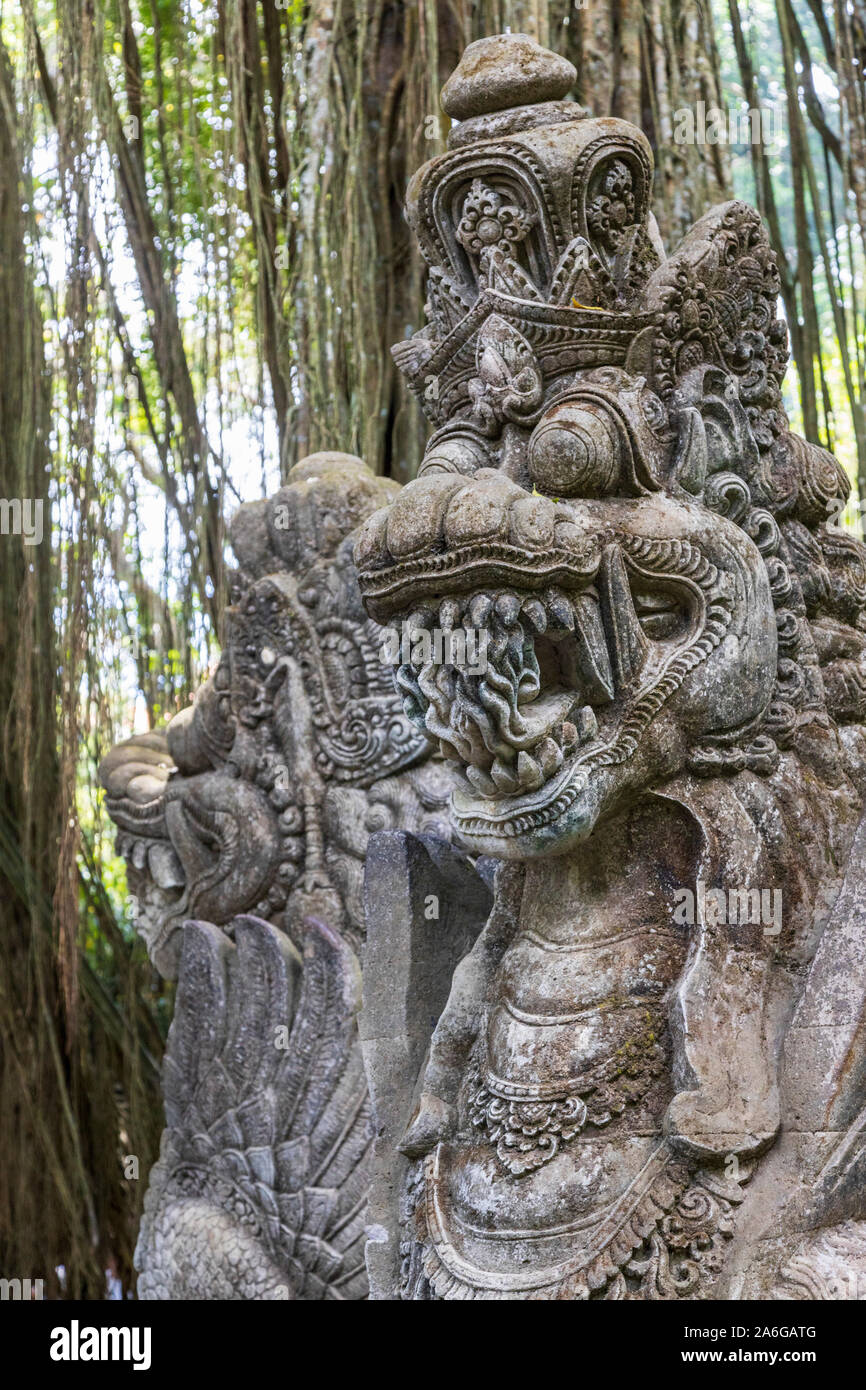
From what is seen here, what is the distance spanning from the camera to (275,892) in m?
3.94

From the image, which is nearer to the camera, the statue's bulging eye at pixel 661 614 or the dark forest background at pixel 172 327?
the statue's bulging eye at pixel 661 614

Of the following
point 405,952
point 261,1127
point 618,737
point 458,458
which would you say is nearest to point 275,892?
point 261,1127

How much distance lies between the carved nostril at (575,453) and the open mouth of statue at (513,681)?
14cm

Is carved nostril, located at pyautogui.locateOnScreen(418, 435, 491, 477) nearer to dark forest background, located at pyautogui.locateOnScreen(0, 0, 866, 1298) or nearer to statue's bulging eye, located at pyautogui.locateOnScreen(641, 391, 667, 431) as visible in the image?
statue's bulging eye, located at pyautogui.locateOnScreen(641, 391, 667, 431)

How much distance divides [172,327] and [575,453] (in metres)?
2.68

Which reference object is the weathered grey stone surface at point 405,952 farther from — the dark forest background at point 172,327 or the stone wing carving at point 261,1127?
the dark forest background at point 172,327

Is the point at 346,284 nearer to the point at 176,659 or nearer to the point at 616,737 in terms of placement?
the point at 176,659

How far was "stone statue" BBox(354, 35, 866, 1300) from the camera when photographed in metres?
2.39

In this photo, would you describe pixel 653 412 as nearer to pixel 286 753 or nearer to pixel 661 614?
pixel 661 614

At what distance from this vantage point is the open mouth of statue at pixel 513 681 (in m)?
2.39

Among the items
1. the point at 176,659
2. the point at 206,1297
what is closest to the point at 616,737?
the point at 206,1297

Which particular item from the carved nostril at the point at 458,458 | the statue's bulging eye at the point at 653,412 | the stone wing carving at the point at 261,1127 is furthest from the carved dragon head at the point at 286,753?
the statue's bulging eye at the point at 653,412

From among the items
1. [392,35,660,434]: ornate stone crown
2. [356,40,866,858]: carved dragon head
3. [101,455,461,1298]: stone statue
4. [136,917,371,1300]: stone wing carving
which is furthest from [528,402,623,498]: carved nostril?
[136,917,371,1300]: stone wing carving

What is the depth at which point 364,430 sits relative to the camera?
480 cm
